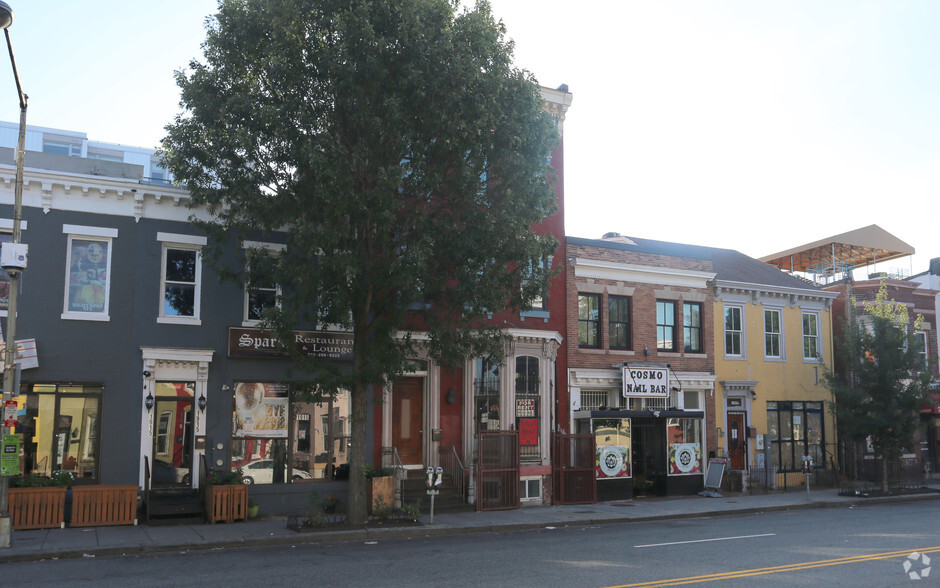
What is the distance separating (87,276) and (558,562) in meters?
12.9

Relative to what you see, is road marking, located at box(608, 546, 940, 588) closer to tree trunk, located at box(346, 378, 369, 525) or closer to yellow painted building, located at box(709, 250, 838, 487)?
tree trunk, located at box(346, 378, 369, 525)

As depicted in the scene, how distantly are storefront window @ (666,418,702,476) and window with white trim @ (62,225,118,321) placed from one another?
17.6m

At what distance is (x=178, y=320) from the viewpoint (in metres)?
19.2

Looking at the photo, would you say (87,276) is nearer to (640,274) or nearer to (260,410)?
(260,410)

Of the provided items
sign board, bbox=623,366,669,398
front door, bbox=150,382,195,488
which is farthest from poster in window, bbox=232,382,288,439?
sign board, bbox=623,366,669,398

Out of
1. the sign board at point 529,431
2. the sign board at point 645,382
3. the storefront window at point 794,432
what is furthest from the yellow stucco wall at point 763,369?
the sign board at point 529,431

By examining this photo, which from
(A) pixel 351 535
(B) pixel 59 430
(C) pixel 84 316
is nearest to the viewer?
(A) pixel 351 535

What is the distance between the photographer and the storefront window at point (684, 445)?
26.1 meters

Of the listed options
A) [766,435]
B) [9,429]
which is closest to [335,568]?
[9,429]

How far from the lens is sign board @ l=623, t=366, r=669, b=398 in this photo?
25266 millimetres

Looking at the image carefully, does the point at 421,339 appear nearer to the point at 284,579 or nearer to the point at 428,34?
the point at 428,34

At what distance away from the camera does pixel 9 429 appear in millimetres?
14516

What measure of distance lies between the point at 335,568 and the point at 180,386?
8548mm

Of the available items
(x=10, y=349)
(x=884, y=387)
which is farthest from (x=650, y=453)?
(x=10, y=349)
